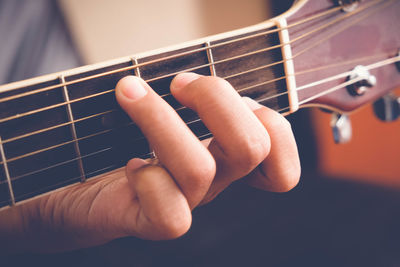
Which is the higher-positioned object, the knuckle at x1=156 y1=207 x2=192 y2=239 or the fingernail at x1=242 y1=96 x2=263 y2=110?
the fingernail at x1=242 y1=96 x2=263 y2=110

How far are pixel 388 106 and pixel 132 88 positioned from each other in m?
0.58

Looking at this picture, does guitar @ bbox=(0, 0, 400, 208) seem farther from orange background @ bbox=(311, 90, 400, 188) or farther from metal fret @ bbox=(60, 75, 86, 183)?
orange background @ bbox=(311, 90, 400, 188)

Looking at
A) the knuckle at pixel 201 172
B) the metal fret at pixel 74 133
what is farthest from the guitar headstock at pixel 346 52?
the metal fret at pixel 74 133

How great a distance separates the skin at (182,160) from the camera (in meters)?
0.35

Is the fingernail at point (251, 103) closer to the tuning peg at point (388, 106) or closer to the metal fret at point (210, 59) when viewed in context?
the metal fret at point (210, 59)

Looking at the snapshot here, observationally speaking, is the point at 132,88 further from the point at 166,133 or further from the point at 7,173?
the point at 7,173

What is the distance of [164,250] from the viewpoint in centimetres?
106

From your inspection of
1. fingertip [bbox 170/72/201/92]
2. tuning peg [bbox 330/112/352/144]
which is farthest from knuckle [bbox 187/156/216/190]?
tuning peg [bbox 330/112/352/144]

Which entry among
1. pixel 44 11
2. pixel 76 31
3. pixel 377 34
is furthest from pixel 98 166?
pixel 76 31

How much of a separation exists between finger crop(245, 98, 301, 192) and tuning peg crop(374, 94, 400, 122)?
0.33m

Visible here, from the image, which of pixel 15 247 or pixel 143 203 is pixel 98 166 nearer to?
pixel 143 203

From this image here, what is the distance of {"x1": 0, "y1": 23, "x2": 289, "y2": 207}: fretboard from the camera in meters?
0.36

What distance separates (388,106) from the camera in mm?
636

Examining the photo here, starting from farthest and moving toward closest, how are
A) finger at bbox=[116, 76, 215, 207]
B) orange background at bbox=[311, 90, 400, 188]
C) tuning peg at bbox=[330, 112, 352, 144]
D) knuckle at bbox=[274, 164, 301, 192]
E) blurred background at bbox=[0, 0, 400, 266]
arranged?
1. orange background at bbox=[311, 90, 400, 188]
2. blurred background at bbox=[0, 0, 400, 266]
3. tuning peg at bbox=[330, 112, 352, 144]
4. knuckle at bbox=[274, 164, 301, 192]
5. finger at bbox=[116, 76, 215, 207]
